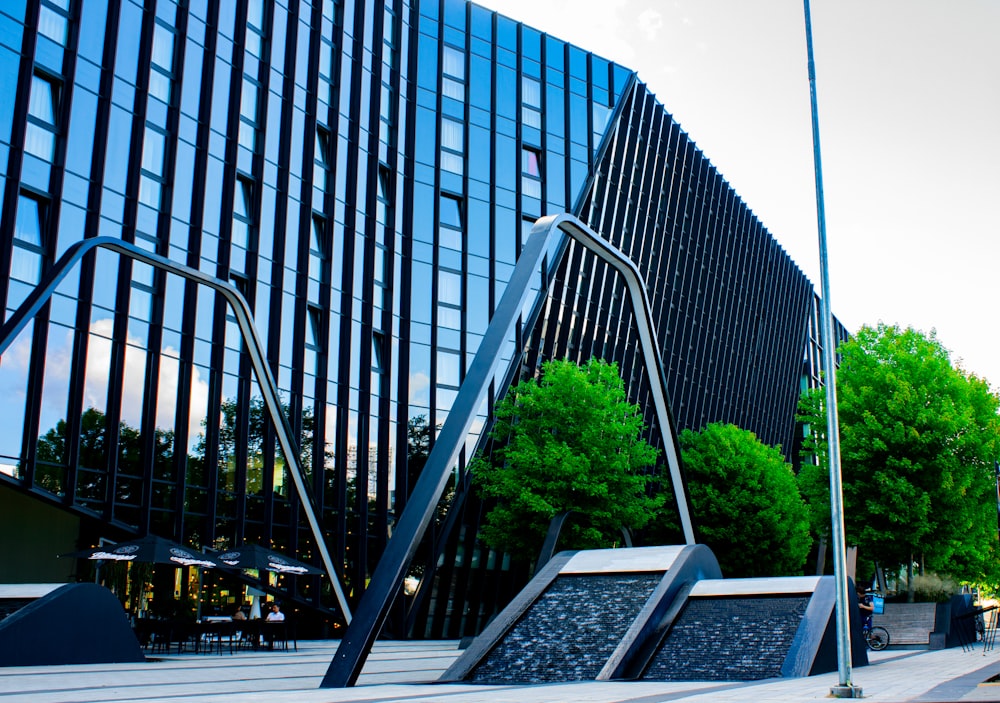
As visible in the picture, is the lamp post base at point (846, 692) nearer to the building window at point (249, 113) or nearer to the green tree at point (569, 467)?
the green tree at point (569, 467)

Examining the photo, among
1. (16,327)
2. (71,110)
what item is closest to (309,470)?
(71,110)

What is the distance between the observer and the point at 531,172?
140ft

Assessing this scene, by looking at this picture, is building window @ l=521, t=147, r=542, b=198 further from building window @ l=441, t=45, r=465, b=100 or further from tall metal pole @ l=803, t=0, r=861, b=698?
tall metal pole @ l=803, t=0, r=861, b=698

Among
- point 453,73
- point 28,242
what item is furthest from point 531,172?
point 28,242

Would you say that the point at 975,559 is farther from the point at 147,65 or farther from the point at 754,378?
the point at 147,65

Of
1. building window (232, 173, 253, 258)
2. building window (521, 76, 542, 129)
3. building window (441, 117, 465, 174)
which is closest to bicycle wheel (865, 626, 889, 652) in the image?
building window (232, 173, 253, 258)

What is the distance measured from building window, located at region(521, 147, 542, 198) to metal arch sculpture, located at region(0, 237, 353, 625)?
22704mm

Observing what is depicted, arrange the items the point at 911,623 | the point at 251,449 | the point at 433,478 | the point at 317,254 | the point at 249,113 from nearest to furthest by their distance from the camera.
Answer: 1. the point at 433,478
2. the point at 911,623
3. the point at 251,449
4. the point at 249,113
5. the point at 317,254

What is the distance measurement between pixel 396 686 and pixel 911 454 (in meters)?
23.4

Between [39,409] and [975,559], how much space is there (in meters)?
32.8

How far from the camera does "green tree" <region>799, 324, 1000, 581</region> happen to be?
31.0 meters

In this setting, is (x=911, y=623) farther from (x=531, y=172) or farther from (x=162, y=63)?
(x=162, y=63)

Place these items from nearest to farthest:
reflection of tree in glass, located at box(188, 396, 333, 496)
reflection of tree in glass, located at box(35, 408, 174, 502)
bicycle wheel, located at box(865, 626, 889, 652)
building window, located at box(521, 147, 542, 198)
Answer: reflection of tree in glass, located at box(35, 408, 174, 502) < bicycle wheel, located at box(865, 626, 889, 652) < reflection of tree in glass, located at box(188, 396, 333, 496) < building window, located at box(521, 147, 542, 198)

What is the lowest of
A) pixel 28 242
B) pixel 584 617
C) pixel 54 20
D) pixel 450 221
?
pixel 584 617
